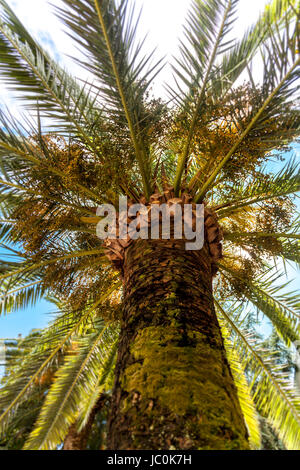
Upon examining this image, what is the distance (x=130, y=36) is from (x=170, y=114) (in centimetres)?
113

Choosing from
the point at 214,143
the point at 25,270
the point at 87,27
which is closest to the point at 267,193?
the point at 214,143

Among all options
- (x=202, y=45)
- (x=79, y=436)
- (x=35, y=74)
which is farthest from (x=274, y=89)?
(x=79, y=436)

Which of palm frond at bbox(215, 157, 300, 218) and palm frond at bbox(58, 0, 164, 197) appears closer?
palm frond at bbox(58, 0, 164, 197)

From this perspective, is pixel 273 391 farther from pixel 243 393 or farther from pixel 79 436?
pixel 79 436

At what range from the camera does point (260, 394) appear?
4328 mm

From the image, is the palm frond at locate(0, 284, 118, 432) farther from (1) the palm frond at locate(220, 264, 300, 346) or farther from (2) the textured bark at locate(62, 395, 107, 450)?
(2) the textured bark at locate(62, 395, 107, 450)

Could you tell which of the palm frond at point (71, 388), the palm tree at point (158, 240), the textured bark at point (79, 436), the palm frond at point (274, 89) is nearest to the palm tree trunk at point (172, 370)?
the palm tree at point (158, 240)

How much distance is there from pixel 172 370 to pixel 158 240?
56.2 inches

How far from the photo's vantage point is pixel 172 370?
1830 mm

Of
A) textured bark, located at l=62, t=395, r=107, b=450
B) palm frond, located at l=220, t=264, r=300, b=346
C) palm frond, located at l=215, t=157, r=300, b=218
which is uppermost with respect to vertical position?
palm frond, located at l=215, t=157, r=300, b=218

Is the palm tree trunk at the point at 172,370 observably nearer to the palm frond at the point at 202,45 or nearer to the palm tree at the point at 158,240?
the palm tree at the point at 158,240

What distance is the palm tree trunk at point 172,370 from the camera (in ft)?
5.05

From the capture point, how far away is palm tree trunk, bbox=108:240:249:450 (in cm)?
154

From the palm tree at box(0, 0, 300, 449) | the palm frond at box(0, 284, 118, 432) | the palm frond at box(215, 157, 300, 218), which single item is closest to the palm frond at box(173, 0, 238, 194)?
the palm tree at box(0, 0, 300, 449)
